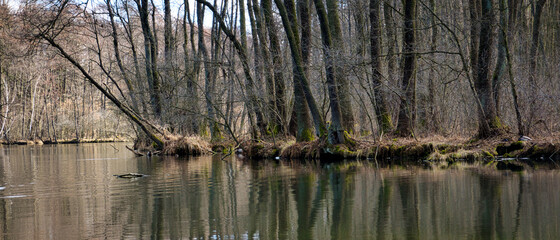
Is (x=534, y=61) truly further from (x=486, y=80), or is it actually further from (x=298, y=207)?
(x=298, y=207)

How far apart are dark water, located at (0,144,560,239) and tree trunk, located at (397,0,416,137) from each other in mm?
5301

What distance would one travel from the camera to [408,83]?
17344mm

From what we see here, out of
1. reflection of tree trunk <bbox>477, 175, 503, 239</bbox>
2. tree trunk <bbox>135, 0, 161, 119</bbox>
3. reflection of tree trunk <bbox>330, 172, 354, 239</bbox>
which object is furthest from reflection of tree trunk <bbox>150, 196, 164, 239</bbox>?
tree trunk <bbox>135, 0, 161, 119</bbox>

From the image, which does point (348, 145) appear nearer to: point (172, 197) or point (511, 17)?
point (511, 17)

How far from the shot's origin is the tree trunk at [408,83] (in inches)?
686

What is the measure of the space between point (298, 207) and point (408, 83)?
10.6 m

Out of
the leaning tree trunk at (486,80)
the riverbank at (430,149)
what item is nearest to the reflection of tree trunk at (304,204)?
the riverbank at (430,149)

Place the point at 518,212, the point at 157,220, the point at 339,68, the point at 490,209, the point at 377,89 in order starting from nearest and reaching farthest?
the point at 518,212 → the point at 490,209 → the point at 157,220 → the point at 339,68 → the point at 377,89

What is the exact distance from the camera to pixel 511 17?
1808cm

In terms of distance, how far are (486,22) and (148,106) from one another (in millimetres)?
16873

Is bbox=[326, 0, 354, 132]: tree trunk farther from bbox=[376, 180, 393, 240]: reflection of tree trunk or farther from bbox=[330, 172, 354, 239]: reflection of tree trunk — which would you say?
bbox=[376, 180, 393, 240]: reflection of tree trunk

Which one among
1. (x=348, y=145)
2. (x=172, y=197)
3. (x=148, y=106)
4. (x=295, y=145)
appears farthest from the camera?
(x=148, y=106)

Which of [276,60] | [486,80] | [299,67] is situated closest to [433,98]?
[486,80]

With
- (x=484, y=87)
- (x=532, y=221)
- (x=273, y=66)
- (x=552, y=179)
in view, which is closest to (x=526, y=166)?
(x=552, y=179)
